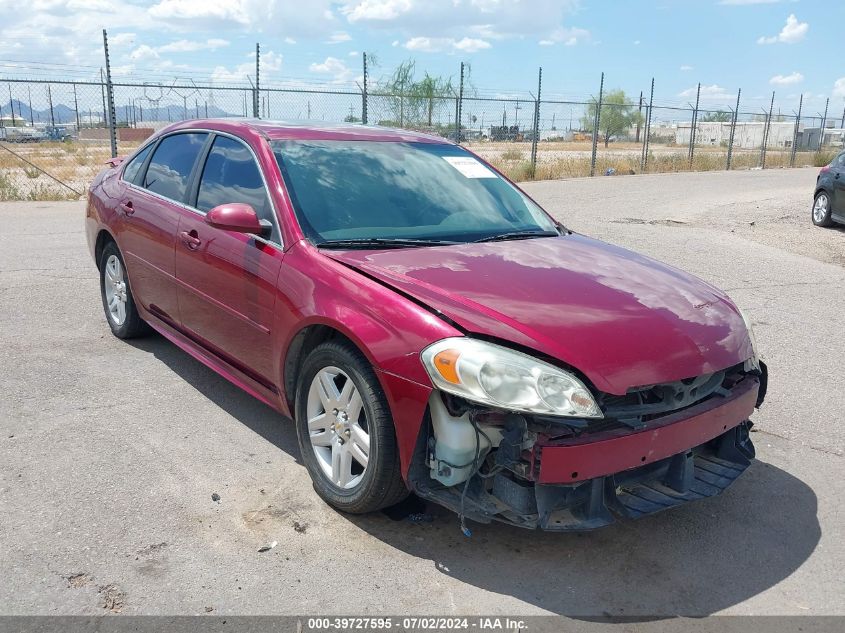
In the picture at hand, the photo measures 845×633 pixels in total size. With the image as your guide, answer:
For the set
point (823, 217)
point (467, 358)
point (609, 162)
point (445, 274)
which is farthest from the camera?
point (609, 162)

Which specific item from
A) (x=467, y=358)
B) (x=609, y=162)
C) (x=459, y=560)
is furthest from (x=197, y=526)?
(x=609, y=162)

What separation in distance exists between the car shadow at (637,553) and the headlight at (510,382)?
72cm

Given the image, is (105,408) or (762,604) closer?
(762,604)

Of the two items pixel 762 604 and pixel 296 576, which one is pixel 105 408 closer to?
pixel 296 576

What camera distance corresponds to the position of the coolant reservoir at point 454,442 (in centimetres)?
281

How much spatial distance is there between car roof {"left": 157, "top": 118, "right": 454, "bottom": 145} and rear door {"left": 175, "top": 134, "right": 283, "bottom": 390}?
0.12 m

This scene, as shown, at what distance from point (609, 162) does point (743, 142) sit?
1885 inches

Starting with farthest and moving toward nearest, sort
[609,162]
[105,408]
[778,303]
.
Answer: [609,162] < [778,303] < [105,408]

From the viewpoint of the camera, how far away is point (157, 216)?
4.77 metres

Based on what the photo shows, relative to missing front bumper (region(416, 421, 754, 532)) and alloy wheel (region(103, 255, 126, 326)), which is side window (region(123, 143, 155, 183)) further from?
missing front bumper (region(416, 421, 754, 532))

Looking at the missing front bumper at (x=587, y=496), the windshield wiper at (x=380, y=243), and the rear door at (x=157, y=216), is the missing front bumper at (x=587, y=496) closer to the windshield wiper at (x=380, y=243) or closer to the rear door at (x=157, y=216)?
the windshield wiper at (x=380, y=243)

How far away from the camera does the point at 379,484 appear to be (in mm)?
3062

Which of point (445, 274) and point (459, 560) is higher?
point (445, 274)

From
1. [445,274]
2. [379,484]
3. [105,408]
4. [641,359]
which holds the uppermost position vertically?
[445,274]
